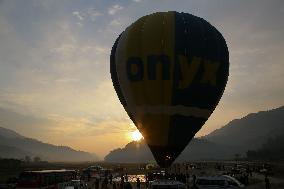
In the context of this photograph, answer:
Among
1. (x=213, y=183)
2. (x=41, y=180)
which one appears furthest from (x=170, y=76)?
(x=41, y=180)

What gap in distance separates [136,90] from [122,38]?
17.1ft

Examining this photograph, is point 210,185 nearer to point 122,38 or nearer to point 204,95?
point 204,95

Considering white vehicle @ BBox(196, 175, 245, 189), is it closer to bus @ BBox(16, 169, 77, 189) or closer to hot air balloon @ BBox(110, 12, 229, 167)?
hot air balloon @ BBox(110, 12, 229, 167)

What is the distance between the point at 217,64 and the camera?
3422cm

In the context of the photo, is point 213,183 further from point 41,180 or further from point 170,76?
point 41,180

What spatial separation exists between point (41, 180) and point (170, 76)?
13377 millimetres

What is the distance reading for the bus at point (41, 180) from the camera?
3241 centimetres

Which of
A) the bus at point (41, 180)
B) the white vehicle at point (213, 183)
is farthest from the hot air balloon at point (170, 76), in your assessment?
the bus at point (41, 180)

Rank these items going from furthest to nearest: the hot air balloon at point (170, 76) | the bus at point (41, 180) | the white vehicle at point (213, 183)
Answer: the bus at point (41, 180) → the hot air balloon at point (170, 76) → the white vehicle at point (213, 183)

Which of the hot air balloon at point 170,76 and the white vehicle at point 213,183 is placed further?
the hot air balloon at point 170,76

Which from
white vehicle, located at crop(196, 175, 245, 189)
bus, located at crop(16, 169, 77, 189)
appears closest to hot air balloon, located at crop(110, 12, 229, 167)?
white vehicle, located at crop(196, 175, 245, 189)

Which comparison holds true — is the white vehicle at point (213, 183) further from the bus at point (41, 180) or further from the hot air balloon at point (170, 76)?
the bus at point (41, 180)

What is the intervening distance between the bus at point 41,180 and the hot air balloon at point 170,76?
28.6ft

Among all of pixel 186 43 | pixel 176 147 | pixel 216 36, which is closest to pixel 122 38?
pixel 186 43
